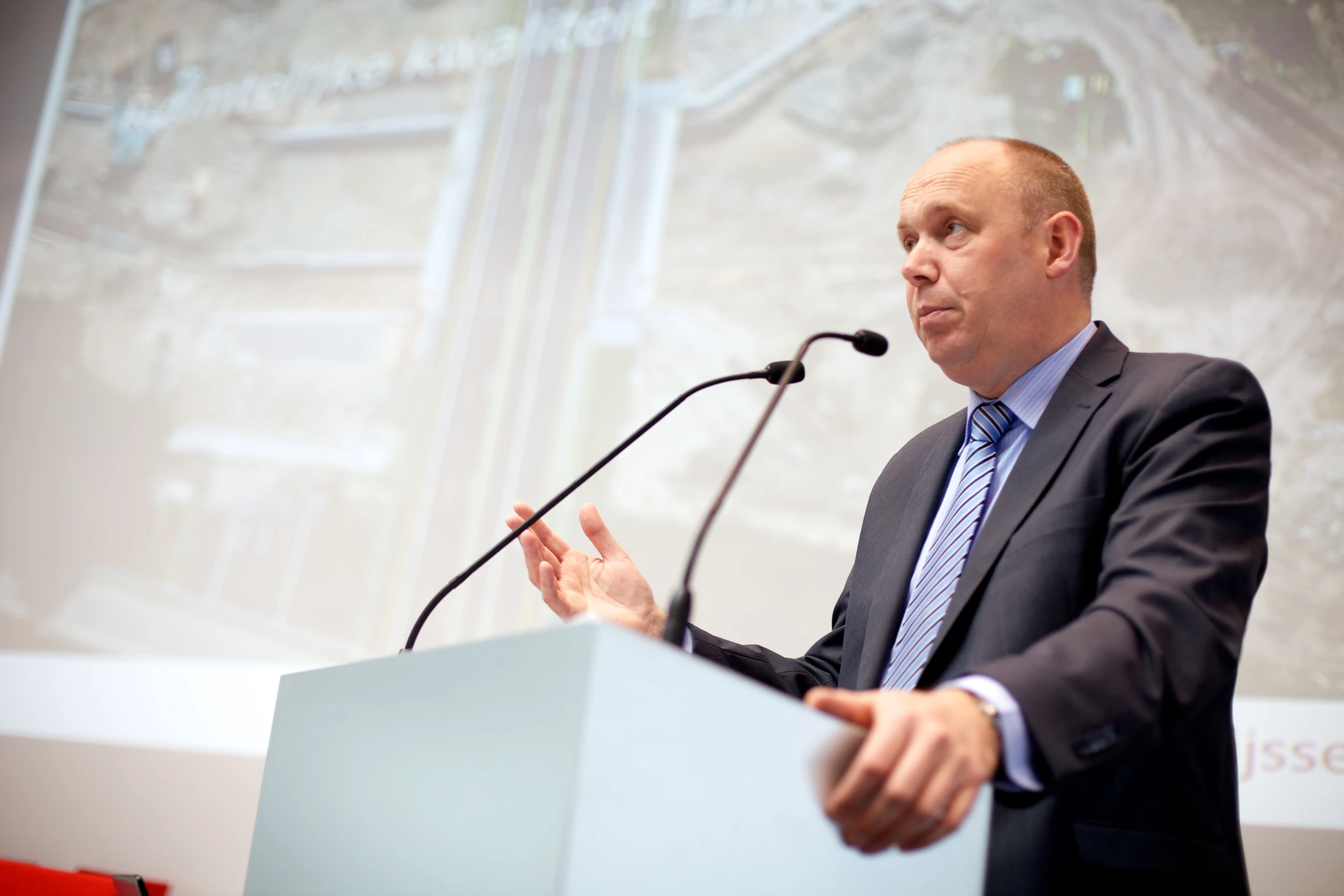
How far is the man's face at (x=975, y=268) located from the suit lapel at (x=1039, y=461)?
0.46ft

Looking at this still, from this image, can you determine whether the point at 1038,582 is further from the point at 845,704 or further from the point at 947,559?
the point at 845,704

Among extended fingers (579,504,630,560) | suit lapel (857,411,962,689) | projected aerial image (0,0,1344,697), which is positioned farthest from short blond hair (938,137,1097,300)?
projected aerial image (0,0,1344,697)

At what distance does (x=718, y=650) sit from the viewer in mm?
1666

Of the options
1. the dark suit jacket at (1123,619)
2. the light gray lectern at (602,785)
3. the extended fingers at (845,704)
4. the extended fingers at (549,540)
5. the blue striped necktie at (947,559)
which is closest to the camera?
the light gray lectern at (602,785)

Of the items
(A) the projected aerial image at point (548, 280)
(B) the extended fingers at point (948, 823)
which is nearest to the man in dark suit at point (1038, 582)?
(B) the extended fingers at point (948, 823)

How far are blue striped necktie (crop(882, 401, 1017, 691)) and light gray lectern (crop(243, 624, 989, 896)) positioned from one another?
54 centimetres

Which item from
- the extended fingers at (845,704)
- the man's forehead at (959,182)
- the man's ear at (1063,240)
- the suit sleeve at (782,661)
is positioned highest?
the man's forehead at (959,182)

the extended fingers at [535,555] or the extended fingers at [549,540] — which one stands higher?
the extended fingers at [549,540]

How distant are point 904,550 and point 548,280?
2050 millimetres

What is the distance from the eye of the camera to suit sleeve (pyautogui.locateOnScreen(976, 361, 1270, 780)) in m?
0.95

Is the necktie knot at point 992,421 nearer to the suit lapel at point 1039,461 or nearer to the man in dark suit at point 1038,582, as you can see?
the man in dark suit at point 1038,582

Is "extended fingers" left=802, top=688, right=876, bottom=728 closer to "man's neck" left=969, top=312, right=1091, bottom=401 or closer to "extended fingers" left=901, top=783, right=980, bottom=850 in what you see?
"extended fingers" left=901, top=783, right=980, bottom=850

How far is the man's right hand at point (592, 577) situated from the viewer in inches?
64.4

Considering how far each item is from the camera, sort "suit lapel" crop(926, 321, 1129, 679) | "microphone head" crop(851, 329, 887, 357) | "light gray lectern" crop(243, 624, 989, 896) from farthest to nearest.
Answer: "microphone head" crop(851, 329, 887, 357) < "suit lapel" crop(926, 321, 1129, 679) < "light gray lectern" crop(243, 624, 989, 896)
